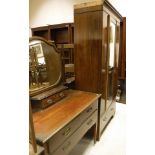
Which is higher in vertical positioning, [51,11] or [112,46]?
[51,11]

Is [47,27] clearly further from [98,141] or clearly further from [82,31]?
[98,141]

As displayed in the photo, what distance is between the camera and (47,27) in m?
4.23

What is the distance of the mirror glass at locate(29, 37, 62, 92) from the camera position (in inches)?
59.8

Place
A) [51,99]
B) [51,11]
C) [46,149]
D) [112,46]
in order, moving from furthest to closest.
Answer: [51,11] < [112,46] < [51,99] < [46,149]

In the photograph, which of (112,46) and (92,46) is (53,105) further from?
(112,46)

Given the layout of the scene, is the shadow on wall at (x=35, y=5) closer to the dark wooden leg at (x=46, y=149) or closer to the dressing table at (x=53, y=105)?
the dressing table at (x=53, y=105)

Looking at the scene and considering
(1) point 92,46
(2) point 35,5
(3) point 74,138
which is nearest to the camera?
(3) point 74,138

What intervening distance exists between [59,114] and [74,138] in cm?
27

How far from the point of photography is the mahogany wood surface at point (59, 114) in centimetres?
114

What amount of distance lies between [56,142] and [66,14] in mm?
3532

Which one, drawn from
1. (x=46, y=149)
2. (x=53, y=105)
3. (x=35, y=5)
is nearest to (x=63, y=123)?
(x=46, y=149)

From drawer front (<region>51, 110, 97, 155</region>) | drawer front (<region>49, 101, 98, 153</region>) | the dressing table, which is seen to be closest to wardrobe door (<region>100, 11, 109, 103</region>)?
the dressing table

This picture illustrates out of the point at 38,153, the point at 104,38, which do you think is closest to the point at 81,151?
the point at 38,153

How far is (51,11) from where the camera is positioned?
171 inches
